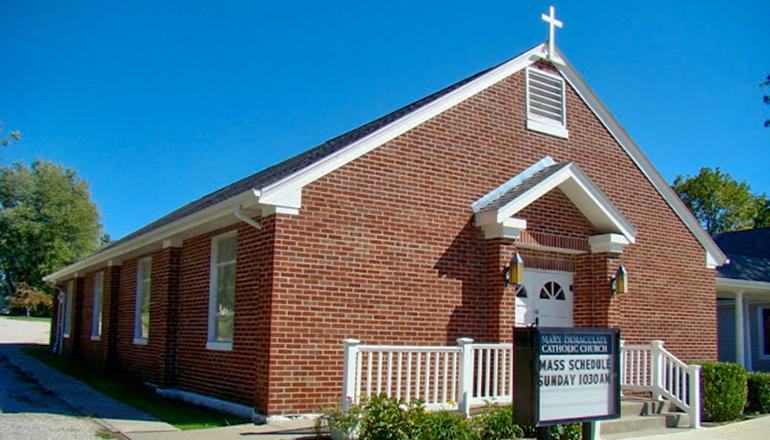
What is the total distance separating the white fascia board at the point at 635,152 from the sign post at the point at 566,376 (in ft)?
24.1

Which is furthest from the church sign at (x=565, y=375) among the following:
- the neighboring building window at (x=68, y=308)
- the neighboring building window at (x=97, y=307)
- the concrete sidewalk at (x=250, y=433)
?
the neighboring building window at (x=68, y=308)

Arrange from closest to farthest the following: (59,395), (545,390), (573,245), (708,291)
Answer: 1. (545,390)
2. (573,245)
3. (59,395)
4. (708,291)

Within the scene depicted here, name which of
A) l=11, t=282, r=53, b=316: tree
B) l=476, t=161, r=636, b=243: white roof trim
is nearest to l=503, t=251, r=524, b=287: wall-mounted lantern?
l=476, t=161, r=636, b=243: white roof trim

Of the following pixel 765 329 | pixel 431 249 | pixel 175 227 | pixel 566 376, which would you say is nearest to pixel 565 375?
pixel 566 376

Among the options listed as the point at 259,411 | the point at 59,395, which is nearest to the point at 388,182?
the point at 259,411

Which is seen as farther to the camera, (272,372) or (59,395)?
(59,395)

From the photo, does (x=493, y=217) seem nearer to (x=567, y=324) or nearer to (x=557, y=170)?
(x=557, y=170)

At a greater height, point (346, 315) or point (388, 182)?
point (388, 182)

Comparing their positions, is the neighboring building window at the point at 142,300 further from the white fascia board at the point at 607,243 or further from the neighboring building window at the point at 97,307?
the white fascia board at the point at 607,243

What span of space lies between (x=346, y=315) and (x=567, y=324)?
447 cm

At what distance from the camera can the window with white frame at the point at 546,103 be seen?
1355 centimetres

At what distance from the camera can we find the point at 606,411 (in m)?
7.86

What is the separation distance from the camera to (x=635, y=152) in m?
14.7

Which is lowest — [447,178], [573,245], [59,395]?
[59,395]
